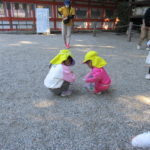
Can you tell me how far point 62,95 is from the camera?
96.0 inches

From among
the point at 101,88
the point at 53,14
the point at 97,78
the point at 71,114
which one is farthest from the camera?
the point at 53,14

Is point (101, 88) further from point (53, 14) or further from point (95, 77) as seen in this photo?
point (53, 14)

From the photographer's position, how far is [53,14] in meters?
10.6

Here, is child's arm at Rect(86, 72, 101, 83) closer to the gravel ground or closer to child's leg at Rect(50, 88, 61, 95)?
the gravel ground

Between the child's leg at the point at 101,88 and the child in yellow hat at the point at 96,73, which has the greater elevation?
the child in yellow hat at the point at 96,73

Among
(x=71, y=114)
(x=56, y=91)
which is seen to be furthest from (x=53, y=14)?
(x=71, y=114)

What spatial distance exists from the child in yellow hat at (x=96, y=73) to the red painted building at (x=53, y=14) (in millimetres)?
8998

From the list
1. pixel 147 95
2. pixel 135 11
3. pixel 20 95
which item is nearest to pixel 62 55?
pixel 20 95

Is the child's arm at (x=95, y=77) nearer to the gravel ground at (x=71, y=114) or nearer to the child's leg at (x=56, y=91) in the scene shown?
the gravel ground at (x=71, y=114)

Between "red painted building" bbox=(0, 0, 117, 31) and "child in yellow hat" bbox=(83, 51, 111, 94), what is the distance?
8998 millimetres

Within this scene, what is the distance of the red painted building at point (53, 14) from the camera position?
31.7 feet

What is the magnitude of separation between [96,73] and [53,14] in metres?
9.40

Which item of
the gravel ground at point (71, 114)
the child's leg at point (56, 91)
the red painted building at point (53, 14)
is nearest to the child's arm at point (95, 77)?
the gravel ground at point (71, 114)

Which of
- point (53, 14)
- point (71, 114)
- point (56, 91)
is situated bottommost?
point (71, 114)
